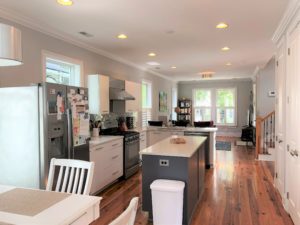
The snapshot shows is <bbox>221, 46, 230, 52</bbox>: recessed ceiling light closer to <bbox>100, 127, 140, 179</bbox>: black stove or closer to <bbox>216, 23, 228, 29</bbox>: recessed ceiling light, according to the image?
<bbox>216, 23, 228, 29</bbox>: recessed ceiling light

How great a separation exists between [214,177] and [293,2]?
3487 millimetres

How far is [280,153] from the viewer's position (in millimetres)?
3789

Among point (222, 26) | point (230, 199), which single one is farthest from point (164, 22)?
point (230, 199)

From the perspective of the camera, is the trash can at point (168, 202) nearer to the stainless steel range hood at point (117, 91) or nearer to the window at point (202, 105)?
the stainless steel range hood at point (117, 91)

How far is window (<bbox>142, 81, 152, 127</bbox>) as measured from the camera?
7860mm

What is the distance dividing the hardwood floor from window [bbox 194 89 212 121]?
6.43m

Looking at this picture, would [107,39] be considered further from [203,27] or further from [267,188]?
[267,188]

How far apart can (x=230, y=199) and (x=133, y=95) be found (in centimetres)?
332

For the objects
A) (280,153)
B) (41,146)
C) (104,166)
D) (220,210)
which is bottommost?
(220,210)

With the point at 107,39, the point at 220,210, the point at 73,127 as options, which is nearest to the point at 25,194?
the point at 73,127

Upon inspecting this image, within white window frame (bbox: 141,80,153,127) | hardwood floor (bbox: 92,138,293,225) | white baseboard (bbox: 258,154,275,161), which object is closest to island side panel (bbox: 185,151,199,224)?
hardwood floor (bbox: 92,138,293,225)

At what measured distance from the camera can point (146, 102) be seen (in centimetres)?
819

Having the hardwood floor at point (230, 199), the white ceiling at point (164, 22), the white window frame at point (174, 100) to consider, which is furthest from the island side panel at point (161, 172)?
the white window frame at point (174, 100)

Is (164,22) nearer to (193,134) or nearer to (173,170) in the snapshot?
(173,170)
